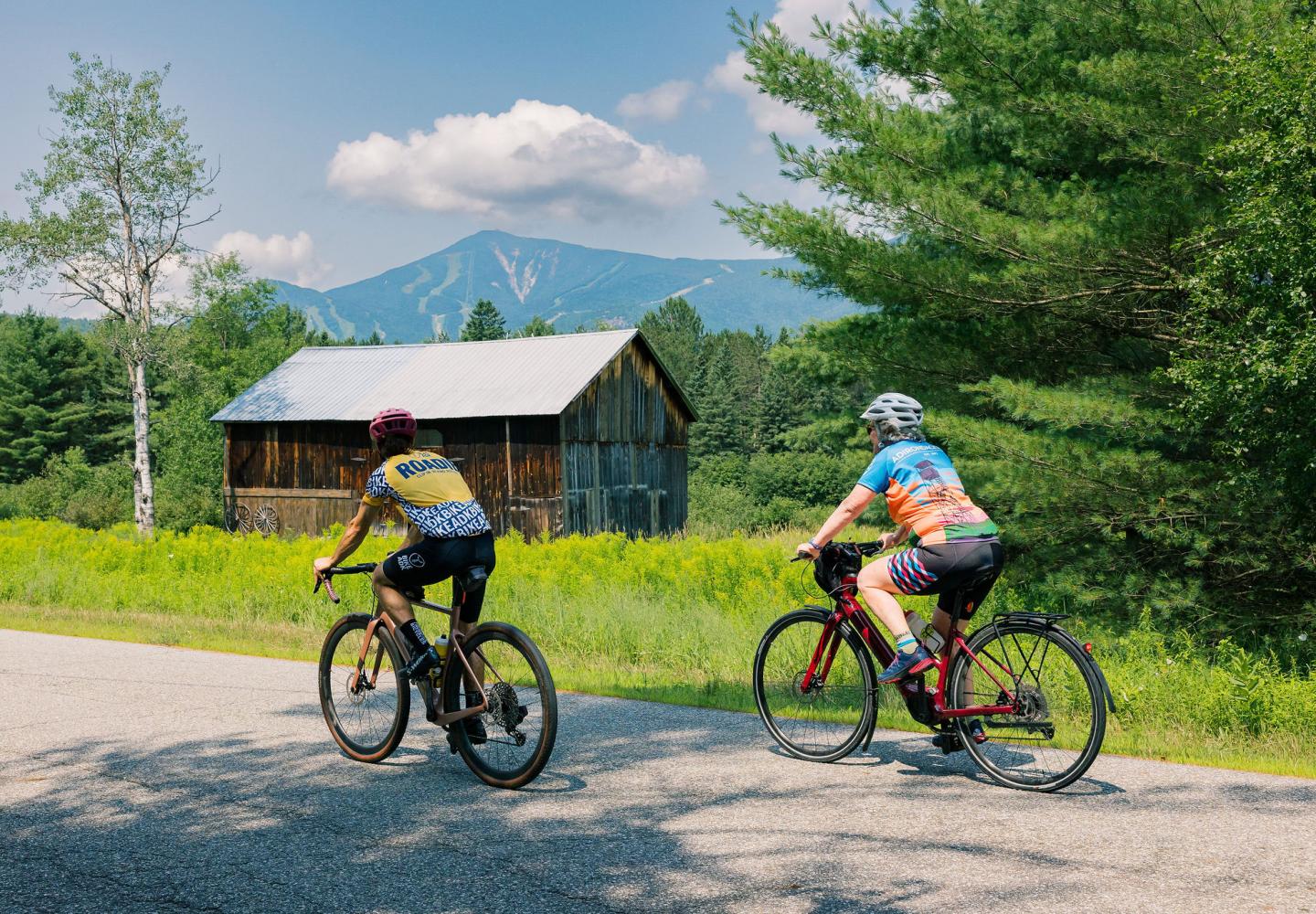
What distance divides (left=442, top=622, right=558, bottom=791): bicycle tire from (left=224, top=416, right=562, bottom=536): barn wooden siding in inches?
908

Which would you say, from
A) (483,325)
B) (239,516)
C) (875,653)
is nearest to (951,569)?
(875,653)

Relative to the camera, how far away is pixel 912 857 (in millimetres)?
4410

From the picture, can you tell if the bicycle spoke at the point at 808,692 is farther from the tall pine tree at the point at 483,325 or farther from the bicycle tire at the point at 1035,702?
the tall pine tree at the point at 483,325

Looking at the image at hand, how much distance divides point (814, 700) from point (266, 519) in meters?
31.0

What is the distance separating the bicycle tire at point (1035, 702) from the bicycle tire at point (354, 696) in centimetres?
300

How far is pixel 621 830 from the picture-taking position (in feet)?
16.0

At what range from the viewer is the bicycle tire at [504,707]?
5438 millimetres

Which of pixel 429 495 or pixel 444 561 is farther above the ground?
pixel 429 495

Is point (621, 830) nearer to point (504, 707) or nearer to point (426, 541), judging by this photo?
point (504, 707)

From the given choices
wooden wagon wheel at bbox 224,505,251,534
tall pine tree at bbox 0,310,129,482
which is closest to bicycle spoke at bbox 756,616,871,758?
wooden wagon wheel at bbox 224,505,251,534

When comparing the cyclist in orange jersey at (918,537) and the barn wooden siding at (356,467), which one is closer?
the cyclist in orange jersey at (918,537)

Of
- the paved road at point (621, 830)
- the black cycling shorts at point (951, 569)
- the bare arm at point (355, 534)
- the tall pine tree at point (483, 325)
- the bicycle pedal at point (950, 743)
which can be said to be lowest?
the paved road at point (621, 830)

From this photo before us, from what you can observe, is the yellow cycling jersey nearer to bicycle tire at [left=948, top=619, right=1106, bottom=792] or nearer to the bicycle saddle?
the bicycle saddle

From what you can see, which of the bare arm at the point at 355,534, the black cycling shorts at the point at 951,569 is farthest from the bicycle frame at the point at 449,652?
the black cycling shorts at the point at 951,569
